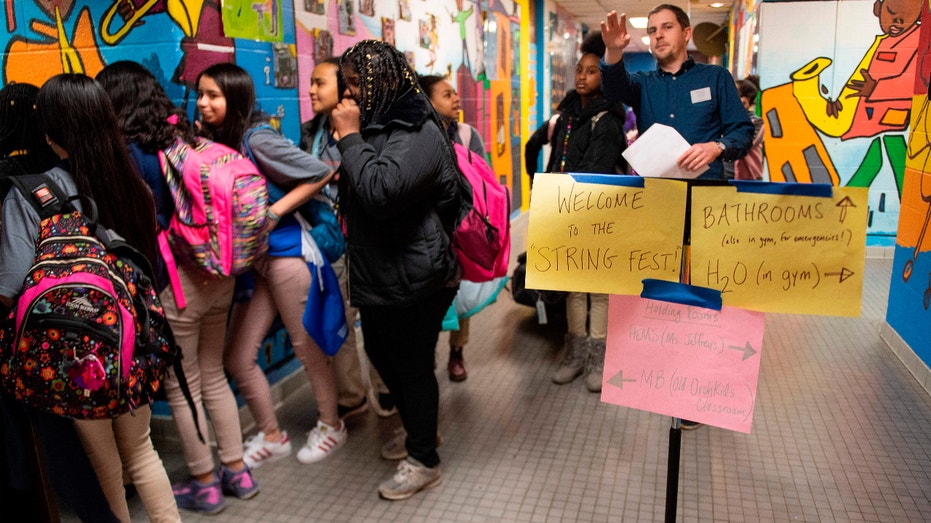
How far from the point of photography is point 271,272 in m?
2.52

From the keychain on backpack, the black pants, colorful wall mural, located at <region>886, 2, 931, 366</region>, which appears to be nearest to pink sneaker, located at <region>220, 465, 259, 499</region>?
the black pants

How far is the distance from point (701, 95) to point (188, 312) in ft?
6.26

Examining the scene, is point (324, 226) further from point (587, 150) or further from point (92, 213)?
point (587, 150)

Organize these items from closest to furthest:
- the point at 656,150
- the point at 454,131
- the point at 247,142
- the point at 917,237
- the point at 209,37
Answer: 1. the point at 656,150
2. the point at 247,142
3. the point at 209,37
4. the point at 454,131
5. the point at 917,237

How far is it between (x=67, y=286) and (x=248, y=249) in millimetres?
733

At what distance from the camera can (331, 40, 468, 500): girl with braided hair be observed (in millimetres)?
1970

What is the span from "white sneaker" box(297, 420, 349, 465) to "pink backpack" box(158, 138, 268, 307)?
2.61 ft

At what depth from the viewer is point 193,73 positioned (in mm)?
2594

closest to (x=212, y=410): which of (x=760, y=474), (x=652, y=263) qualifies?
(x=652, y=263)

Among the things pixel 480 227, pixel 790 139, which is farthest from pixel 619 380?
pixel 790 139

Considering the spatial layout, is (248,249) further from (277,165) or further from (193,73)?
(193,73)

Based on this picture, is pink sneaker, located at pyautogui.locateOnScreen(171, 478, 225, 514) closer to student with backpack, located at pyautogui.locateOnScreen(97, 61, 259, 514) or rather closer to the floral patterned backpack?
student with backpack, located at pyautogui.locateOnScreen(97, 61, 259, 514)

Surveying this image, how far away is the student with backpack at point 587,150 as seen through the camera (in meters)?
3.08

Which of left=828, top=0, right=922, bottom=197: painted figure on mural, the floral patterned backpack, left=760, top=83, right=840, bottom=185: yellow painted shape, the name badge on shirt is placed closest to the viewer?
the floral patterned backpack
